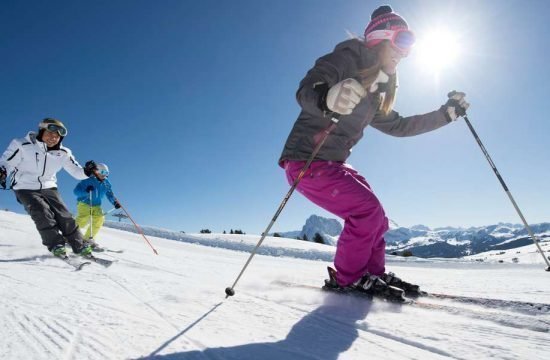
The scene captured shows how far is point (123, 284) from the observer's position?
279 centimetres

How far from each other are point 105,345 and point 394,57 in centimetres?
324

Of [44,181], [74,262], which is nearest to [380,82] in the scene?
[74,262]

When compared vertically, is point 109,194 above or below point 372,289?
above

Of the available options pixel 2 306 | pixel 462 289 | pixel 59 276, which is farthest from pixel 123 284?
pixel 462 289

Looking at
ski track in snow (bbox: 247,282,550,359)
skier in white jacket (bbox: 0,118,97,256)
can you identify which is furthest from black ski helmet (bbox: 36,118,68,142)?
ski track in snow (bbox: 247,282,550,359)

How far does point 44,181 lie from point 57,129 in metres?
0.81

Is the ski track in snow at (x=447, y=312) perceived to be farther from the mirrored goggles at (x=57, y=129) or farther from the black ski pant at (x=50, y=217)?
the mirrored goggles at (x=57, y=129)

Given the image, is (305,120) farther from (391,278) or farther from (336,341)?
(336,341)

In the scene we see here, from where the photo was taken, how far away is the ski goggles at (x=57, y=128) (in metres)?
5.23

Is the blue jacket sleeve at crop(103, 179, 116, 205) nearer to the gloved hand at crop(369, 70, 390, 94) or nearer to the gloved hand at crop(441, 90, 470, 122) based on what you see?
the gloved hand at crop(369, 70, 390, 94)

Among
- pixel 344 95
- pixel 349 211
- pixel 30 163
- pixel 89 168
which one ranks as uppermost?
pixel 344 95

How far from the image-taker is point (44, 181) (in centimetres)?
518

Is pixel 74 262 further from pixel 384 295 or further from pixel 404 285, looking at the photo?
pixel 404 285

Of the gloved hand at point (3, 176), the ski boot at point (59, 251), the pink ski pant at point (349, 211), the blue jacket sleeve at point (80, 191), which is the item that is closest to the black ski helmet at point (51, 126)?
the gloved hand at point (3, 176)
